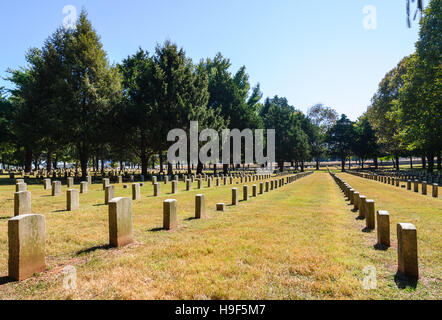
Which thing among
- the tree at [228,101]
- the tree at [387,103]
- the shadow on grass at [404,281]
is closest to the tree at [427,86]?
the tree at [387,103]

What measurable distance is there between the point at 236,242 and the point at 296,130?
61148 millimetres

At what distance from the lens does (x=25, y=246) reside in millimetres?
Result: 4469

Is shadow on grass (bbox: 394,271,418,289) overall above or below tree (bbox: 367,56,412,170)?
below

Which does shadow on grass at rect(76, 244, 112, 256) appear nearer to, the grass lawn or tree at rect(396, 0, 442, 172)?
the grass lawn

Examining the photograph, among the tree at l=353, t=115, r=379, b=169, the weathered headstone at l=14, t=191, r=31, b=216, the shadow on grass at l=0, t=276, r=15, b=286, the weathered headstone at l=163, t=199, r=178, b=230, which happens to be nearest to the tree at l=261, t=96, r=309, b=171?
the tree at l=353, t=115, r=379, b=169

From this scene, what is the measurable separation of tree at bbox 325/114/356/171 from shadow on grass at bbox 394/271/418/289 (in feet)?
244

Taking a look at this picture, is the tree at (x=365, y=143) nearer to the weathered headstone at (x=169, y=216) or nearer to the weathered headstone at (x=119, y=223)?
the weathered headstone at (x=169, y=216)

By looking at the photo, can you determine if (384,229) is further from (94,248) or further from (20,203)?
(20,203)

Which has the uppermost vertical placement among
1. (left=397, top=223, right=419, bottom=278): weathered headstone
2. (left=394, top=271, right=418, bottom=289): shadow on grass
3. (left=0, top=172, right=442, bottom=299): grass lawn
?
(left=397, top=223, right=419, bottom=278): weathered headstone

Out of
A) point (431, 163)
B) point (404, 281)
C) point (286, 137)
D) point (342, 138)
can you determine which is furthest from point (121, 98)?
point (342, 138)

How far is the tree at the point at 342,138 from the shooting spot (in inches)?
2874

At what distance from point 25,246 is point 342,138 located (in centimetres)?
7912

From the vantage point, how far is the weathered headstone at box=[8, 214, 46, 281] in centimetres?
435

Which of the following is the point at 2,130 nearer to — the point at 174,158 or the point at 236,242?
the point at 174,158
